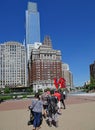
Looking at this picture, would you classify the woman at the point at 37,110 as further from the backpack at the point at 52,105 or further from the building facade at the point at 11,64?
the building facade at the point at 11,64

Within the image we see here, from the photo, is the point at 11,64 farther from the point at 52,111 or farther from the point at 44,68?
the point at 52,111

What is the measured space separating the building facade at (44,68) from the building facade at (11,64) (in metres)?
27.1

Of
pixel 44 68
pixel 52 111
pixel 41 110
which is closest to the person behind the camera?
pixel 41 110

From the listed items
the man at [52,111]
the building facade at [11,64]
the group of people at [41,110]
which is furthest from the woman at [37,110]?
the building facade at [11,64]

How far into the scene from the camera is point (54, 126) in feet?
31.8

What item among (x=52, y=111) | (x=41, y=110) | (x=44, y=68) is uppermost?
(x=44, y=68)

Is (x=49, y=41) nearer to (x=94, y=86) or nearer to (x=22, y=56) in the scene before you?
(x=22, y=56)

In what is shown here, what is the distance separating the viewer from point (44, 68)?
126 meters

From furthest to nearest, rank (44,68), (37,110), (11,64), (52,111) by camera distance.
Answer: (11,64), (44,68), (52,111), (37,110)

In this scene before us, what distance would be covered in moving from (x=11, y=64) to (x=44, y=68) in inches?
1451

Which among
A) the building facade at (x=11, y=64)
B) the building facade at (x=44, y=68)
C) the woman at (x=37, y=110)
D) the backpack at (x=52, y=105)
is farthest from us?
the building facade at (x=11, y=64)

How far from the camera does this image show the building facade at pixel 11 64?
497 ft

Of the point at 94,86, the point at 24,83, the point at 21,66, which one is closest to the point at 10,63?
the point at 21,66

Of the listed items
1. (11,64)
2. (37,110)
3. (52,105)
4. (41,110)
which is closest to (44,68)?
(11,64)
